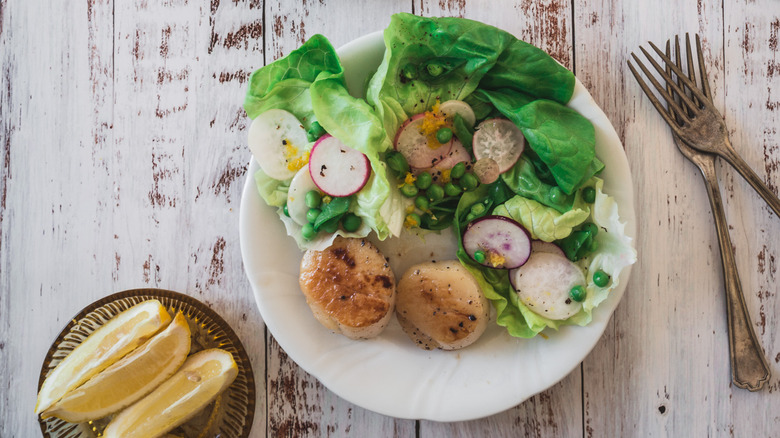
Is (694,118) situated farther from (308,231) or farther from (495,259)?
(308,231)

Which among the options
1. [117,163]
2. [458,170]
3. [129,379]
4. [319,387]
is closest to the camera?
[129,379]

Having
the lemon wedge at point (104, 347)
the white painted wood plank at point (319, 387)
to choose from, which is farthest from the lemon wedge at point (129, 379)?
the white painted wood plank at point (319, 387)

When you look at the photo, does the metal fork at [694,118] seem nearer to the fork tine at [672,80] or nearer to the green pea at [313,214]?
the fork tine at [672,80]

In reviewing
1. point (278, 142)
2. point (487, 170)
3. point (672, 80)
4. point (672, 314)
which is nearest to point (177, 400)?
point (278, 142)

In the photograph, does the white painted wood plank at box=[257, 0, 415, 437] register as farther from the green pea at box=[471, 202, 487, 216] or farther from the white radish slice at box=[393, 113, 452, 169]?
the green pea at box=[471, 202, 487, 216]

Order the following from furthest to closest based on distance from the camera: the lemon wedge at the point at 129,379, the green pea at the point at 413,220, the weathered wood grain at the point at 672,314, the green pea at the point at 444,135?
the weathered wood grain at the point at 672,314 < the green pea at the point at 413,220 < the green pea at the point at 444,135 < the lemon wedge at the point at 129,379

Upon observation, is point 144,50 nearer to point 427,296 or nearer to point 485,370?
point 427,296

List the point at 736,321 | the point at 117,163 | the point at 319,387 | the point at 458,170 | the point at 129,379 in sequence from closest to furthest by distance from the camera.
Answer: the point at 129,379 < the point at 458,170 < the point at 736,321 < the point at 319,387 < the point at 117,163
